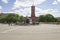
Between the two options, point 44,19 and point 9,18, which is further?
point 44,19

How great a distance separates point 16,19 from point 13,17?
6.34 feet

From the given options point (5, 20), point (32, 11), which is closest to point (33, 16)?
point (32, 11)

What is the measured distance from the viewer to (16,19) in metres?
93.1

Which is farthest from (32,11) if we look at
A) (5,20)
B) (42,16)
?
(5,20)

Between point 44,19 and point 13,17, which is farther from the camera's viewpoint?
point 44,19

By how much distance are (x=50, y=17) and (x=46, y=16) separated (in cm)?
244

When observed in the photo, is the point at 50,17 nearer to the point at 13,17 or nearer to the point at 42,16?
the point at 42,16

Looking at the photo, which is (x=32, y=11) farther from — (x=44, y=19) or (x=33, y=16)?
(x=44, y=19)

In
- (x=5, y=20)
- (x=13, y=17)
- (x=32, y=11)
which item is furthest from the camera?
(x=32, y=11)

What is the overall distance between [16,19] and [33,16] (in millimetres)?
34497

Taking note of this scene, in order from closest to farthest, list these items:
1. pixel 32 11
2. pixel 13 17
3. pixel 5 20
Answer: pixel 13 17 < pixel 5 20 < pixel 32 11

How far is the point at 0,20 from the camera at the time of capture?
346 ft

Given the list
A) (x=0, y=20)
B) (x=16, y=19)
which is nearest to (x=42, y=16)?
(x=16, y=19)

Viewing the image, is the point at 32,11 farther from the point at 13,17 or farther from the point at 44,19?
the point at 13,17
